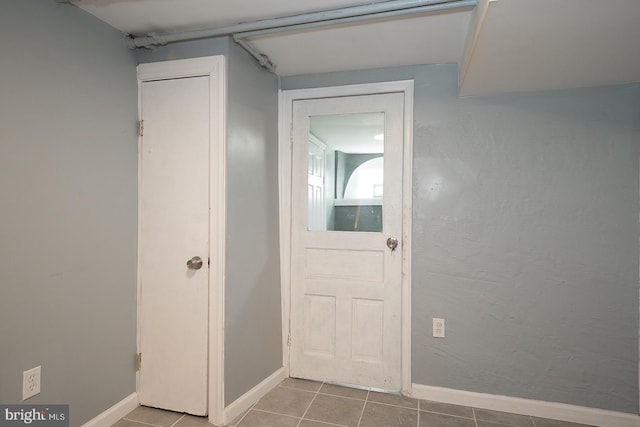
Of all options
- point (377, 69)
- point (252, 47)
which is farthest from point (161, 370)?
point (377, 69)

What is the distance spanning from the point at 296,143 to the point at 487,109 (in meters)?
1.27

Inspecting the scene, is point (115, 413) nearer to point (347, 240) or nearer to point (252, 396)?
point (252, 396)

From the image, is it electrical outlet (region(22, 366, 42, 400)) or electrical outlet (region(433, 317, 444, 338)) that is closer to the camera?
electrical outlet (region(22, 366, 42, 400))

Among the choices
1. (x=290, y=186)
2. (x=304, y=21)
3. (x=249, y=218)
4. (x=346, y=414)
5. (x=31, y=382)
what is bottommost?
(x=346, y=414)

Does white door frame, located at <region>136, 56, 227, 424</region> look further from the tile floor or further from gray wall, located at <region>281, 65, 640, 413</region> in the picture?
gray wall, located at <region>281, 65, 640, 413</region>

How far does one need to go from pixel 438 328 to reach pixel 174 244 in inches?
66.9

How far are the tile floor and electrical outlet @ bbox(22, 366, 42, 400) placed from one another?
1.76 ft

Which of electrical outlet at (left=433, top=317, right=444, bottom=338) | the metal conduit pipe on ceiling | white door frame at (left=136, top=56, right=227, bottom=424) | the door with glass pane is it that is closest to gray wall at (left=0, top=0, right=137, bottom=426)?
the metal conduit pipe on ceiling

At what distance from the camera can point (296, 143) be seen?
262cm

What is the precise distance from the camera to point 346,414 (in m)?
2.15

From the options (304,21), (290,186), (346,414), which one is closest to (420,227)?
(290,186)

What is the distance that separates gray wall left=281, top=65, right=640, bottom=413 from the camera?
82.7 inches

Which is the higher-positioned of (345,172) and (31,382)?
(345,172)

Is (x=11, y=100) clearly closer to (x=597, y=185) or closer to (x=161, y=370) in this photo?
(x=161, y=370)
